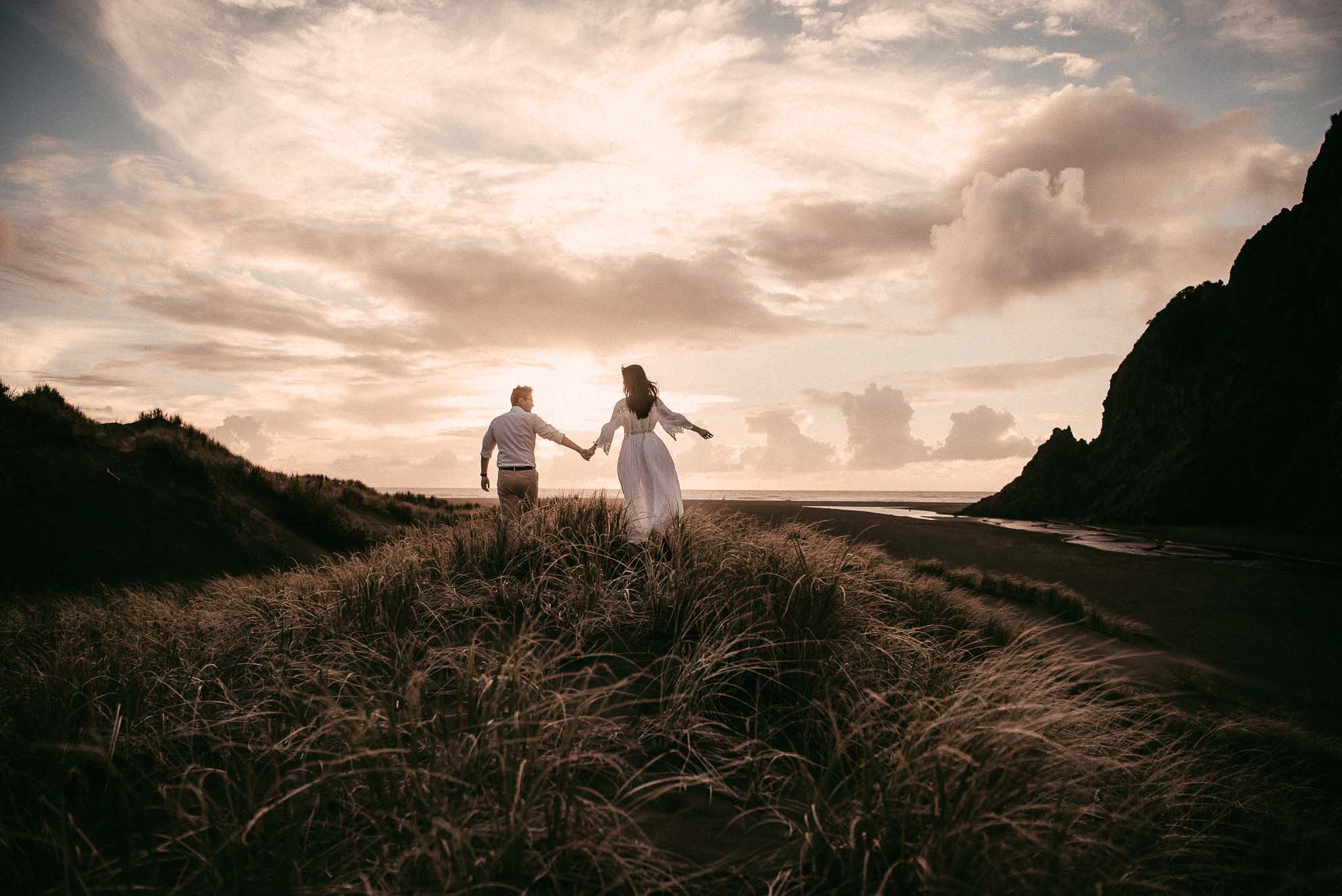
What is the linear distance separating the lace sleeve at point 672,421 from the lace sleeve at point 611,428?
503mm

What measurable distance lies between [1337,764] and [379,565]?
843cm

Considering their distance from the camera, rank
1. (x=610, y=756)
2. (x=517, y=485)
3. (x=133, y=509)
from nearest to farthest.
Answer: (x=610, y=756) < (x=517, y=485) < (x=133, y=509)

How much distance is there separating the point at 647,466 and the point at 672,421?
974 millimetres

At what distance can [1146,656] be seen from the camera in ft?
27.0

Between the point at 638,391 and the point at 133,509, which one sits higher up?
the point at 638,391

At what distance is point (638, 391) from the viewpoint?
9039 mm

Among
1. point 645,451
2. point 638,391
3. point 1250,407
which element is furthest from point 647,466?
point 1250,407

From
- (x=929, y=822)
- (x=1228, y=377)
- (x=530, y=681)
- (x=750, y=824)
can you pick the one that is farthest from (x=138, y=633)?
(x=1228, y=377)

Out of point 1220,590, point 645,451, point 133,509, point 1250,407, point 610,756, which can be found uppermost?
point 1250,407

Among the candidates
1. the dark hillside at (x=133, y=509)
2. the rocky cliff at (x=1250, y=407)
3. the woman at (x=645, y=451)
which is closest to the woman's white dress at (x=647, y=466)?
the woman at (x=645, y=451)

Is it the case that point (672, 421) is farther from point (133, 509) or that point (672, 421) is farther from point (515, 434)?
point (133, 509)

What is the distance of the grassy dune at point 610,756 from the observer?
2.57 m

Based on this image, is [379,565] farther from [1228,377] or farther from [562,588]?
[1228,377]

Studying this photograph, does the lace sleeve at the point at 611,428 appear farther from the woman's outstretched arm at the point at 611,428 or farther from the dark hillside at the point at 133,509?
the dark hillside at the point at 133,509
